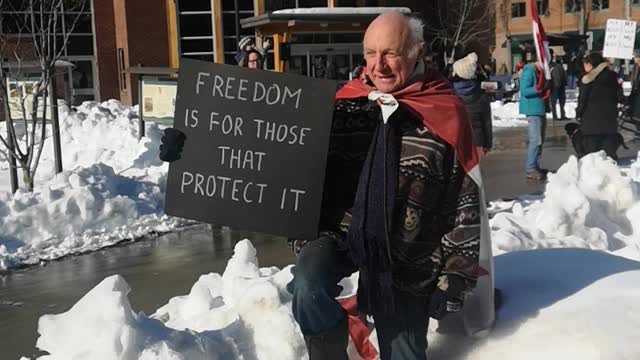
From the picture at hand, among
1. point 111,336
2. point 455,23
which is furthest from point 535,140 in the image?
point 455,23

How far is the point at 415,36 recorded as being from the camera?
3227 millimetres

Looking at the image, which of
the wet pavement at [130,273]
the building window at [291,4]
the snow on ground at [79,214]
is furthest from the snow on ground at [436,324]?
the building window at [291,4]

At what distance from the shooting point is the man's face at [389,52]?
317 centimetres

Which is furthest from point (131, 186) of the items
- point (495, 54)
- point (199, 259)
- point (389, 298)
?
point (495, 54)

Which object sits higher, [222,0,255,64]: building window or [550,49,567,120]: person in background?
[222,0,255,64]: building window

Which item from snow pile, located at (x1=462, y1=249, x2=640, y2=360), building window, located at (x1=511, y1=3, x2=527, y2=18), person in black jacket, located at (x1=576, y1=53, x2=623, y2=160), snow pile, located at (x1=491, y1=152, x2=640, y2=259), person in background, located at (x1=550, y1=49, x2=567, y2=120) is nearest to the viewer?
snow pile, located at (x1=462, y1=249, x2=640, y2=360)

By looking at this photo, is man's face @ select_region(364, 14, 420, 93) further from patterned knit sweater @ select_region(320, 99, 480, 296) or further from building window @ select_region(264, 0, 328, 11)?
building window @ select_region(264, 0, 328, 11)

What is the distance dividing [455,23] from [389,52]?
134ft

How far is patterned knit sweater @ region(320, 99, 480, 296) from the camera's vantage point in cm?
321

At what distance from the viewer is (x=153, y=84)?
14.2 meters

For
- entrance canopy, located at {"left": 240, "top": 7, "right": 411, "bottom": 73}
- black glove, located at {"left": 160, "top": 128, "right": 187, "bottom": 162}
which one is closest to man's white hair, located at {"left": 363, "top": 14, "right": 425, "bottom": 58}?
black glove, located at {"left": 160, "top": 128, "right": 187, "bottom": 162}

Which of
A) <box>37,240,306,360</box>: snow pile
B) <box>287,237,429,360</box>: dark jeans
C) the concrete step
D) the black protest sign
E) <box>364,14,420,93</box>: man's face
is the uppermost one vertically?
<box>364,14,420,93</box>: man's face

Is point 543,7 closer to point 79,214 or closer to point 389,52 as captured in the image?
point 79,214

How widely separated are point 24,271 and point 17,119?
8723 millimetres
